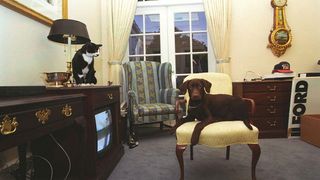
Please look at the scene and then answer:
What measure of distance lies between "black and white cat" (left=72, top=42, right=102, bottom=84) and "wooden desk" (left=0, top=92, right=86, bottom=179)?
57 cm

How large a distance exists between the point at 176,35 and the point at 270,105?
1.75 metres

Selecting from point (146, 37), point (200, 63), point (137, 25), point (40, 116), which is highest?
point (137, 25)

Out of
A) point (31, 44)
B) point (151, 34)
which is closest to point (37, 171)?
point (31, 44)

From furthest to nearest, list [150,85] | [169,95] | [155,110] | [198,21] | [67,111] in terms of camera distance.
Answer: [198,21], [150,85], [169,95], [155,110], [67,111]

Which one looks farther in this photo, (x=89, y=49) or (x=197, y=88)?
(x=89, y=49)

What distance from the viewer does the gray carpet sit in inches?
83.3

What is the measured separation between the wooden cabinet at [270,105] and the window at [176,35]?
2.98 feet

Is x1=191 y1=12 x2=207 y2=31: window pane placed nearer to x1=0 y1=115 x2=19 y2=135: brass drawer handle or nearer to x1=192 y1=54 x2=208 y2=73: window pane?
x1=192 y1=54 x2=208 y2=73: window pane

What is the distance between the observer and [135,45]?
→ 4273mm

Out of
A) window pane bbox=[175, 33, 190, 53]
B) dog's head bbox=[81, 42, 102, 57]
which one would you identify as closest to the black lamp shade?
dog's head bbox=[81, 42, 102, 57]

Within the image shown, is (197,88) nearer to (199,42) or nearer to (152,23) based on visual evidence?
(199,42)

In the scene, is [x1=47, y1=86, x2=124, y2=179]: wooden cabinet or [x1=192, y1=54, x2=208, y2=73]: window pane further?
[x1=192, y1=54, x2=208, y2=73]: window pane

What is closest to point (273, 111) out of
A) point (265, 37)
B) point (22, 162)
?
point (265, 37)

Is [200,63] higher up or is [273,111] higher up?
[200,63]
